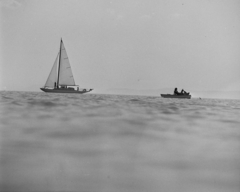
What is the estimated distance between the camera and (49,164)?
12.3 feet

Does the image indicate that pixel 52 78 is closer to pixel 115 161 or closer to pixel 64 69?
pixel 64 69

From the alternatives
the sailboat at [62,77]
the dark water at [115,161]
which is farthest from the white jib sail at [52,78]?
the dark water at [115,161]

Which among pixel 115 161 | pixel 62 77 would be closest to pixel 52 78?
pixel 62 77

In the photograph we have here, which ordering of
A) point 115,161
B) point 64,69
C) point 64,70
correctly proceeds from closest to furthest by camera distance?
point 115,161 < point 64,69 < point 64,70

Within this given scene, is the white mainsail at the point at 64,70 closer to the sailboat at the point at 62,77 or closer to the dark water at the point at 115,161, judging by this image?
the sailboat at the point at 62,77

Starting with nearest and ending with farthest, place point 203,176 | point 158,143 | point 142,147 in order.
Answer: point 203,176, point 142,147, point 158,143

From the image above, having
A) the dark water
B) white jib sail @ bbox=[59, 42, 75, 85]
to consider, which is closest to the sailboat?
white jib sail @ bbox=[59, 42, 75, 85]

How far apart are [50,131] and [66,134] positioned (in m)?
0.61

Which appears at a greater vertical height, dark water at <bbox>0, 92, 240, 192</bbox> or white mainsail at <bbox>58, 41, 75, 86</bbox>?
white mainsail at <bbox>58, 41, 75, 86</bbox>

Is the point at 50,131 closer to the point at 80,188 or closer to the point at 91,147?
the point at 91,147

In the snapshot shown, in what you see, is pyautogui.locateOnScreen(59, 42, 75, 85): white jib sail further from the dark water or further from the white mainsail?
A: the dark water

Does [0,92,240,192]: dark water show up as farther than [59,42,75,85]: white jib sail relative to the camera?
A: No

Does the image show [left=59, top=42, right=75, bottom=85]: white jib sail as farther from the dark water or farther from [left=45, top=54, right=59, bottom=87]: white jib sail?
the dark water

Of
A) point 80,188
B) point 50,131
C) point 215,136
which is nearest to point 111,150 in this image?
point 80,188
